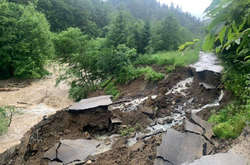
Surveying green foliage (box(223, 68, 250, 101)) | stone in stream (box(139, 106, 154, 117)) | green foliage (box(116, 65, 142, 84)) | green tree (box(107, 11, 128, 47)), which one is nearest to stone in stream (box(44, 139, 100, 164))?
stone in stream (box(139, 106, 154, 117))

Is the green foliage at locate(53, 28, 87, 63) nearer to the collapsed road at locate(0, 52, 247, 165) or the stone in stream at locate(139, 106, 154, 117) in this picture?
the collapsed road at locate(0, 52, 247, 165)

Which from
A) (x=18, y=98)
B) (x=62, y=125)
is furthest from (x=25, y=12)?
(x=62, y=125)

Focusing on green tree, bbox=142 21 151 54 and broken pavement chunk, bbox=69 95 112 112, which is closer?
broken pavement chunk, bbox=69 95 112 112

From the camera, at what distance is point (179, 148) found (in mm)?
3465

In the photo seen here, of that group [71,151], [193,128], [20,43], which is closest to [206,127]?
[193,128]

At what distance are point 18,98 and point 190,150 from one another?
11338 mm

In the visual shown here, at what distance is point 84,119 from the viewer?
5.37m

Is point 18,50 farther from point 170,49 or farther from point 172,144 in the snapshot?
point 172,144

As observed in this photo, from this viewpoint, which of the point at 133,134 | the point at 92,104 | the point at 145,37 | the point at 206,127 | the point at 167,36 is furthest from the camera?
the point at 145,37

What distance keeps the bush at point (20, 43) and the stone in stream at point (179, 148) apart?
46.8 feet

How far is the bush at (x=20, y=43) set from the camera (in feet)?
45.9

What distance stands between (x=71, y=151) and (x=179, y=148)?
2473mm

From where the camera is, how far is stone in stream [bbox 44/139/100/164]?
3.94m

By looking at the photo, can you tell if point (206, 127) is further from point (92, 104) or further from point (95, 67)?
point (95, 67)
